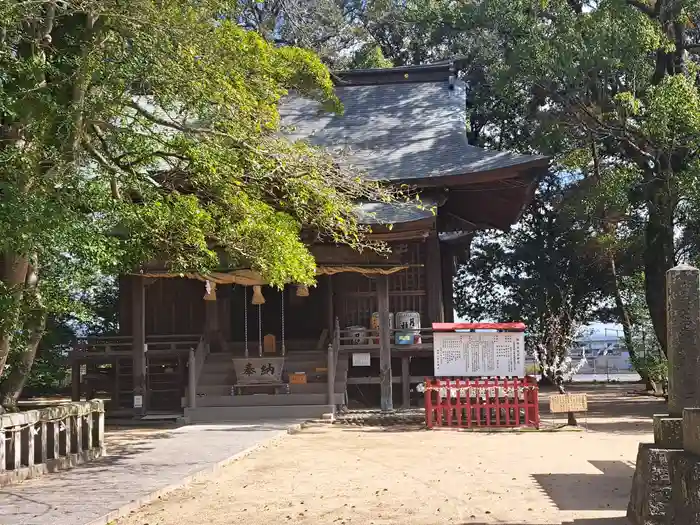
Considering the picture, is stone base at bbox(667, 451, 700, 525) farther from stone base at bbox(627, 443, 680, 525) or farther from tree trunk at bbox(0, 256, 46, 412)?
tree trunk at bbox(0, 256, 46, 412)

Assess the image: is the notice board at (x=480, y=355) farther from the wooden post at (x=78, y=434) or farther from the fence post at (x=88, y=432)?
the wooden post at (x=78, y=434)

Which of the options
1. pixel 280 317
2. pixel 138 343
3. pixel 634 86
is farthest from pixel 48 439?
pixel 634 86

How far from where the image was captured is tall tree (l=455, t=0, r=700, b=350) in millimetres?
16016

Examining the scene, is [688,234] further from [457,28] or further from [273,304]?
[273,304]

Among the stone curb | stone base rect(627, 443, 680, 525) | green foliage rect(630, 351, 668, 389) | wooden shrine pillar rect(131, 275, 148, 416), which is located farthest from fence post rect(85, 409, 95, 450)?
green foliage rect(630, 351, 668, 389)

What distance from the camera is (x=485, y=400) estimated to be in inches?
568

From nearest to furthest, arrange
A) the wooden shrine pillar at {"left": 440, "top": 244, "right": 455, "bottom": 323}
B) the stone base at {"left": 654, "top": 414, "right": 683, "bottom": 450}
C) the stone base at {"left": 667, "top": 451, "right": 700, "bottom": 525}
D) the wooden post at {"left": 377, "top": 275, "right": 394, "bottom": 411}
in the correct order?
the stone base at {"left": 667, "top": 451, "right": 700, "bottom": 525}, the stone base at {"left": 654, "top": 414, "right": 683, "bottom": 450}, the wooden post at {"left": 377, "top": 275, "right": 394, "bottom": 411}, the wooden shrine pillar at {"left": 440, "top": 244, "right": 455, "bottom": 323}

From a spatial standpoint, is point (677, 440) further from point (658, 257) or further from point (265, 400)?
point (658, 257)

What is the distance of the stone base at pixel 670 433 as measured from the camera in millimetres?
6188

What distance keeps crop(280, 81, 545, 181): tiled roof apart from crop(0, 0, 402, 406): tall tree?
6.53 meters

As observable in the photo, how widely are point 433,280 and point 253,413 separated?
516cm

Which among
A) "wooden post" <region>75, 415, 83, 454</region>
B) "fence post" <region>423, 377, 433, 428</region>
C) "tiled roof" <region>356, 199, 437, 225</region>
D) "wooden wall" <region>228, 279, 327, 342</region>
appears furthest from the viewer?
"wooden wall" <region>228, 279, 327, 342</region>

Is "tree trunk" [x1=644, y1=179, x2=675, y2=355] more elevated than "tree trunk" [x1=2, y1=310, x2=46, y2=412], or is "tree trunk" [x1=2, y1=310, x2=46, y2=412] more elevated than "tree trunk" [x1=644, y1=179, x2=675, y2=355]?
"tree trunk" [x1=644, y1=179, x2=675, y2=355]

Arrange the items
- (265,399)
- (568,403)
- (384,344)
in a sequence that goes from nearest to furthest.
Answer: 1. (568,403)
2. (265,399)
3. (384,344)
